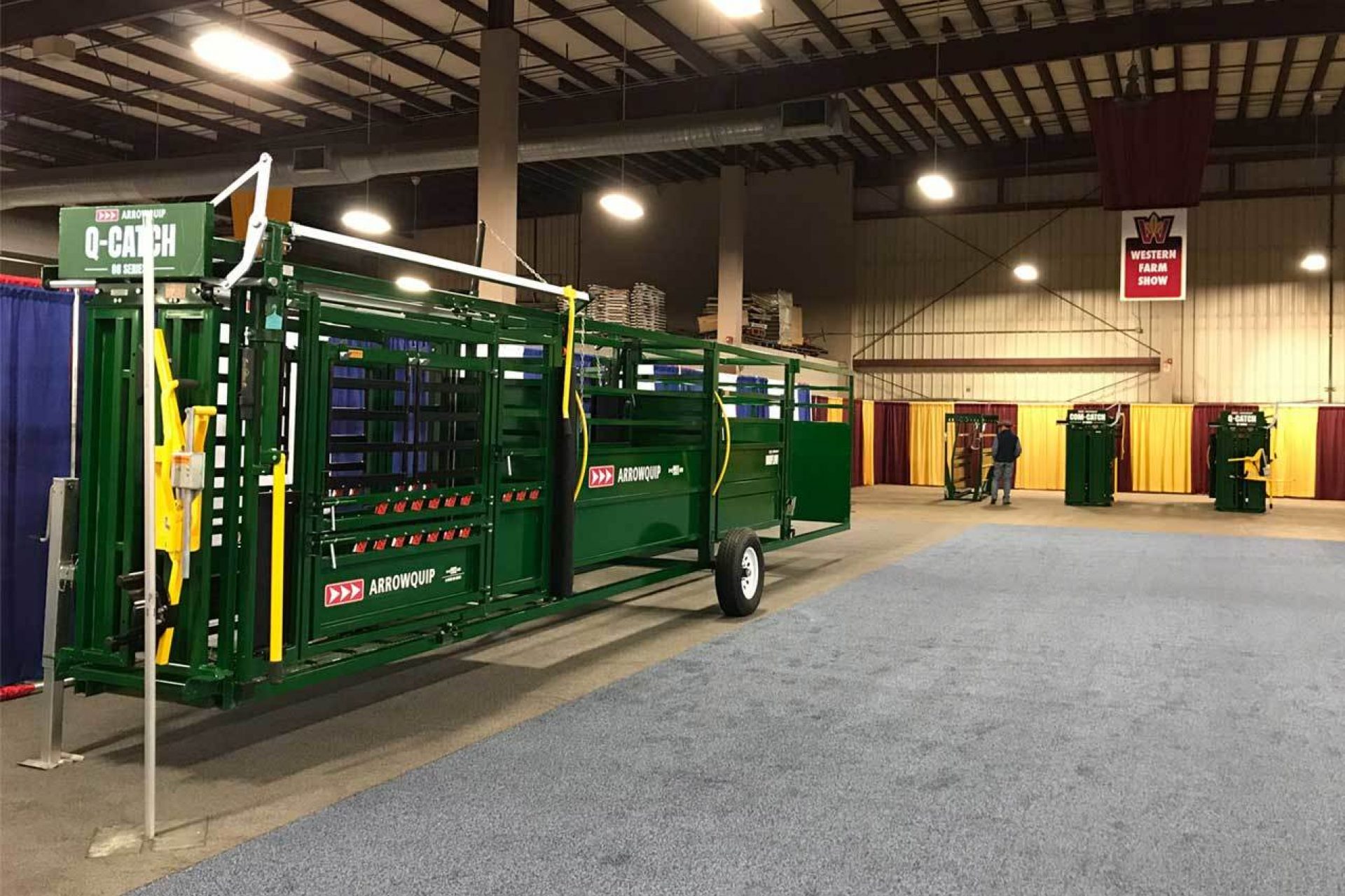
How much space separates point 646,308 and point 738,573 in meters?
14.7

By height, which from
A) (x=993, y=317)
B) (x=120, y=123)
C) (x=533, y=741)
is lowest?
(x=533, y=741)

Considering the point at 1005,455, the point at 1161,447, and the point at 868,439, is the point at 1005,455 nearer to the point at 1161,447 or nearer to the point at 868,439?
the point at 1161,447

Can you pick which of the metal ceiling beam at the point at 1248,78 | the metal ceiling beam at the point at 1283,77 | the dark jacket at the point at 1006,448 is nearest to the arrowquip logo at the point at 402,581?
the metal ceiling beam at the point at 1248,78

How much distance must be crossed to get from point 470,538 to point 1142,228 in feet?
59.3

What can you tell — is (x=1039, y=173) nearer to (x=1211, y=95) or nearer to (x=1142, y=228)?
(x=1142, y=228)

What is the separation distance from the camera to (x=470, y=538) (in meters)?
5.71

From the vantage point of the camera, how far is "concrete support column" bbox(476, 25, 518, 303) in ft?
47.8

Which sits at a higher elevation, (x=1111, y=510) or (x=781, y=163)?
(x=781, y=163)

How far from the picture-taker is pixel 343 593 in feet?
16.0

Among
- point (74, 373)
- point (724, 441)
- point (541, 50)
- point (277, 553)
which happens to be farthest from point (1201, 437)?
point (277, 553)

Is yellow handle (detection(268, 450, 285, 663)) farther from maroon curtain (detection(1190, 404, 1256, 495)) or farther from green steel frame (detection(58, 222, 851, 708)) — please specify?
maroon curtain (detection(1190, 404, 1256, 495))

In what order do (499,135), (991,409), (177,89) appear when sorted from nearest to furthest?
1. (499,135)
2. (177,89)
3. (991,409)

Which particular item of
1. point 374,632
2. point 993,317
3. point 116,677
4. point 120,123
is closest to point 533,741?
point 374,632

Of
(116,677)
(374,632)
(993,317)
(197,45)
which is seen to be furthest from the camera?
(993,317)
